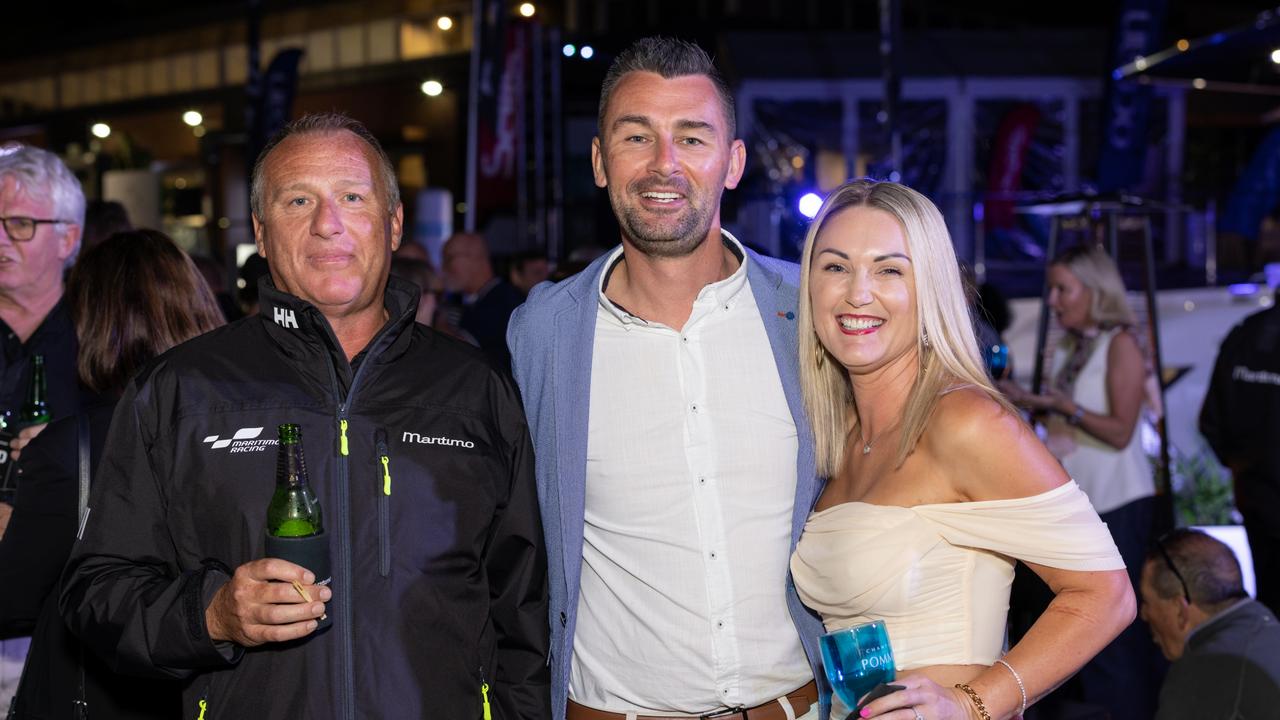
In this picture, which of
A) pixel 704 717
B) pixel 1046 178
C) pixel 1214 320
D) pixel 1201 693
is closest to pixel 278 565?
pixel 704 717

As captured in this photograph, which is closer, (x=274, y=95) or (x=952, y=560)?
(x=952, y=560)

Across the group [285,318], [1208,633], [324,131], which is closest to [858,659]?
[285,318]

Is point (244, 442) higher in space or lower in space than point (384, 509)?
higher

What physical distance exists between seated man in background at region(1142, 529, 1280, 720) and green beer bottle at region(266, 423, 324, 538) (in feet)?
9.66

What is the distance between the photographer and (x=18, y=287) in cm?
336

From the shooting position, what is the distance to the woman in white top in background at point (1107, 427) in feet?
16.3

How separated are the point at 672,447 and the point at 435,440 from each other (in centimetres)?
57

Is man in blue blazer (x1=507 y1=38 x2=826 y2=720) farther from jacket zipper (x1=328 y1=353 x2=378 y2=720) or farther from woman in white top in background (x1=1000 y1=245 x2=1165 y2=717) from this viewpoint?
woman in white top in background (x1=1000 y1=245 x2=1165 y2=717)

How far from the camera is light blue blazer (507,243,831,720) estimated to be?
8.18 feet

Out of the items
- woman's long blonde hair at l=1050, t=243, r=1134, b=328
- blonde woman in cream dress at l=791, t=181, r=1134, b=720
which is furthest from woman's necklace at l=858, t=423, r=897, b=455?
woman's long blonde hair at l=1050, t=243, r=1134, b=328

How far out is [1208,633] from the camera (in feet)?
12.4

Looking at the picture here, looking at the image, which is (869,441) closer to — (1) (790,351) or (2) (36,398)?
(1) (790,351)

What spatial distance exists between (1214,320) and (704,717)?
6.48 m

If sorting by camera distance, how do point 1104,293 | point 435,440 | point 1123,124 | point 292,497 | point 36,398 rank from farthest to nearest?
1. point 1123,124
2. point 1104,293
3. point 36,398
4. point 435,440
5. point 292,497
